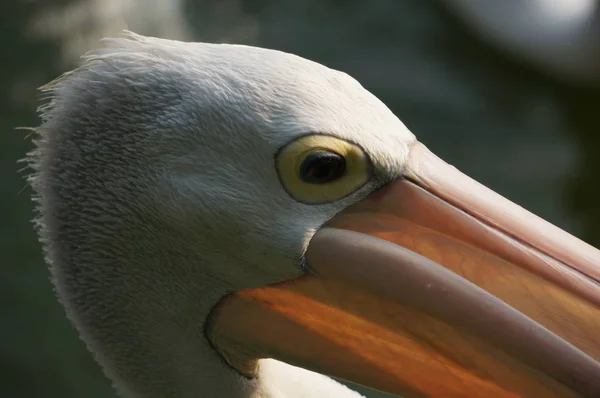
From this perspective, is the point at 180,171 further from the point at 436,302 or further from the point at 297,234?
the point at 436,302

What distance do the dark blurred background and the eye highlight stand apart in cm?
266

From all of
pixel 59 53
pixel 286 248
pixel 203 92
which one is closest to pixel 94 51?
pixel 203 92

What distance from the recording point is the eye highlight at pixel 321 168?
1.56 m

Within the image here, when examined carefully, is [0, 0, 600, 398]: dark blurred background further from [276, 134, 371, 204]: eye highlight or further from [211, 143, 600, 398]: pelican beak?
[276, 134, 371, 204]: eye highlight

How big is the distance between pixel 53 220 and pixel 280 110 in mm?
532

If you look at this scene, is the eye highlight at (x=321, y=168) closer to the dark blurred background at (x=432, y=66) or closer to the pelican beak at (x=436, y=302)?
the pelican beak at (x=436, y=302)

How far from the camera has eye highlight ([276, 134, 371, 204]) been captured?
156cm

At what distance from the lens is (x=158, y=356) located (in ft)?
5.93

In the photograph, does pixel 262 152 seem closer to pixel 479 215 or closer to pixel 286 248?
pixel 286 248

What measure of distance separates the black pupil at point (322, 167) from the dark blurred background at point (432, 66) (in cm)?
268

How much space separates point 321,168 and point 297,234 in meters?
0.13

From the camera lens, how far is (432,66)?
523 centimetres

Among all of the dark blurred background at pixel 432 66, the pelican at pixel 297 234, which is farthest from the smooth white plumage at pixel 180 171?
the dark blurred background at pixel 432 66

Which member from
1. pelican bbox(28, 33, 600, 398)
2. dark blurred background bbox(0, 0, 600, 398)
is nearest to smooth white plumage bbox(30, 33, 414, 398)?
pelican bbox(28, 33, 600, 398)
